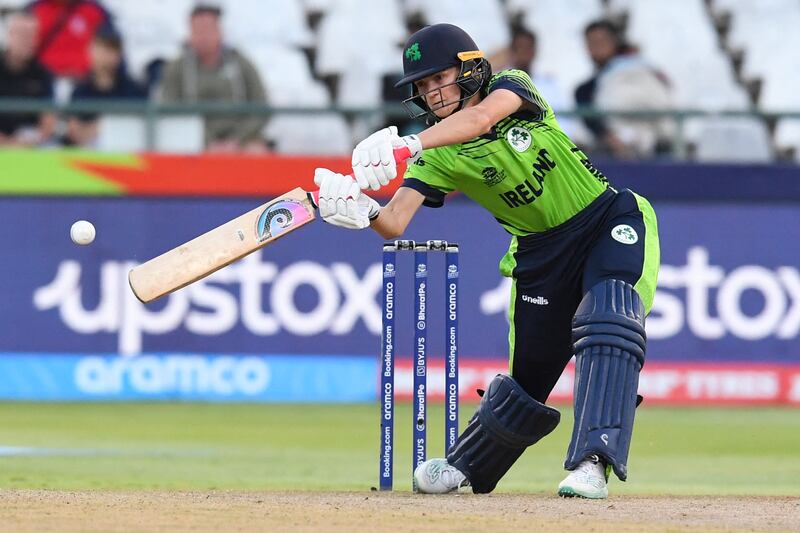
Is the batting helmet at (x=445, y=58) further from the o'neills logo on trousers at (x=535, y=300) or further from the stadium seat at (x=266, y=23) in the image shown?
the stadium seat at (x=266, y=23)

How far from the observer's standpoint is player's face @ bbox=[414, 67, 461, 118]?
6.04 m

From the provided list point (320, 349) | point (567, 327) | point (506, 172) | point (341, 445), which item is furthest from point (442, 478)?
point (320, 349)

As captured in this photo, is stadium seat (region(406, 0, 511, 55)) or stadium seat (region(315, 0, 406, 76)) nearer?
stadium seat (region(315, 0, 406, 76))

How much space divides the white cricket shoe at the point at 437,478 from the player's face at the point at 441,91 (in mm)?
1477

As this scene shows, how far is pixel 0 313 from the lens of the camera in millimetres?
11484

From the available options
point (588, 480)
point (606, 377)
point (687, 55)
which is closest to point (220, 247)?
point (606, 377)

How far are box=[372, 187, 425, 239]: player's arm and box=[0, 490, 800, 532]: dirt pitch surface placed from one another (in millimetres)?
1077

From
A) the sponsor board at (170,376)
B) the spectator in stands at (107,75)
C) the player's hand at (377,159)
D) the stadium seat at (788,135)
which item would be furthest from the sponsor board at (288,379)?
the player's hand at (377,159)

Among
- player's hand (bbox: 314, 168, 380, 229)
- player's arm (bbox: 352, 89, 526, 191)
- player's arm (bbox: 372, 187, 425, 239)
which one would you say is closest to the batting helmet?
player's arm (bbox: 352, 89, 526, 191)

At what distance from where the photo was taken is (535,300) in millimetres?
6297

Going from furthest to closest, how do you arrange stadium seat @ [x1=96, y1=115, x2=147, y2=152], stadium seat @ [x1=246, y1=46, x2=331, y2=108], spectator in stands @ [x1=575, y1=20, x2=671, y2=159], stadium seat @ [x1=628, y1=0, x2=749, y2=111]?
stadium seat @ [x1=628, y1=0, x2=749, y2=111]
stadium seat @ [x1=246, y1=46, x2=331, y2=108]
spectator in stands @ [x1=575, y1=20, x2=671, y2=159]
stadium seat @ [x1=96, y1=115, x2=147, y2=152]

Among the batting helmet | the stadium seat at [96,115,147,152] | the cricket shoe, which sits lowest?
the cricket shoe

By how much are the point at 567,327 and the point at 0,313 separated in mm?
6369

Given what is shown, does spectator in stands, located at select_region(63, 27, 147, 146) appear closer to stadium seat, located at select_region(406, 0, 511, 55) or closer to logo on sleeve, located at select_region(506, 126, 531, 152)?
stadium seat, located at select_region(406, 0, 511, 55)
